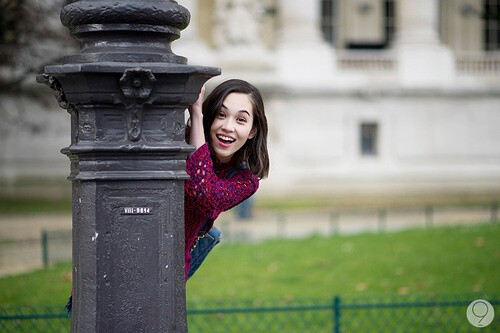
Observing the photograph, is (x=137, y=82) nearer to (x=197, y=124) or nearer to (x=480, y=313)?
(x=197, y=124)

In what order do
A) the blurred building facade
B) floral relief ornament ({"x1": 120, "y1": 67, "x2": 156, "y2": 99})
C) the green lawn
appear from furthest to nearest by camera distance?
1. the blurred building facade
2. the green lawn
3. floral relief ornament ({"x1": 120, "y1": 67, "x2": 156, "y2": 99})

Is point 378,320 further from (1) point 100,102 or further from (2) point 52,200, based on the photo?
(2) point 52,200

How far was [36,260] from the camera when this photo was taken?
59.4ft

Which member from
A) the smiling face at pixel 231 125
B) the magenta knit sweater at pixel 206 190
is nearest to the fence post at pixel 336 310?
the magenta knit sweater at pixel 206 190

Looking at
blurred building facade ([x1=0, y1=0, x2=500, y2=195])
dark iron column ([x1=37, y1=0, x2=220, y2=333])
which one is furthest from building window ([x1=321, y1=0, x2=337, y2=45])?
dark iron column ([x1=37, y1=0, x2=220, y2=333])

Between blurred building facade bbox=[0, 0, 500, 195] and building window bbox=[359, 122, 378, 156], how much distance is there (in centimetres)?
3

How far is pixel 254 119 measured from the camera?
532 cm

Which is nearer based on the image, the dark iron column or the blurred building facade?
the dark iron column

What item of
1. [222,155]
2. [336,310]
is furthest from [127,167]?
[336,310]

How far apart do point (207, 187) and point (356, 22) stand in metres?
31.4

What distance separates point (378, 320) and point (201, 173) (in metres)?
7.65

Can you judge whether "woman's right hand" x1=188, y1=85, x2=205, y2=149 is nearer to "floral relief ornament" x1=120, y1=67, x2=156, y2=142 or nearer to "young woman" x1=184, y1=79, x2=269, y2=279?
"young woman" x1=184, y1=79, x2=269, y2=279

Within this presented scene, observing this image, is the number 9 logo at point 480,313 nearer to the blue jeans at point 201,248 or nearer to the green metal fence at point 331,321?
the green metal fence at point 331,321

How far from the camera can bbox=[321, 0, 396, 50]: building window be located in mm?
35688
